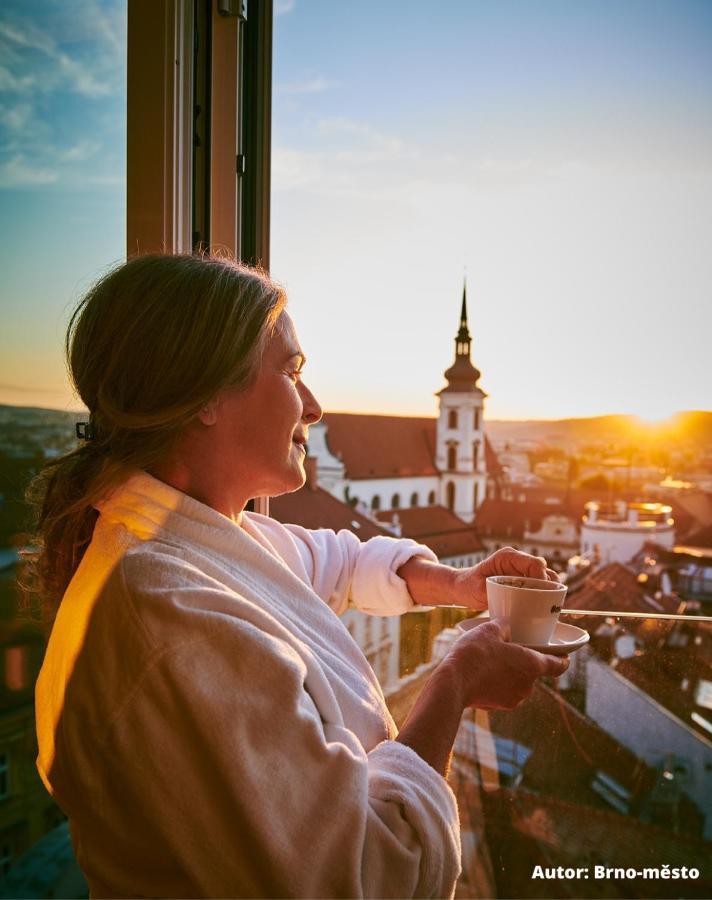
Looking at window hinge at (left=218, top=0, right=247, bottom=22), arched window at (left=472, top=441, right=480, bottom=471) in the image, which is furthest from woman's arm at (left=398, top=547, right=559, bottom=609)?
arched window at (left=472, top=441, right=480, bottom=471)

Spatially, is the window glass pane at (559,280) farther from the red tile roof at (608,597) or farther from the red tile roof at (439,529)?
the red tile roof at (439,529)

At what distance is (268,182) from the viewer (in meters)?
1.42

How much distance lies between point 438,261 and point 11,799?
27.2 ft

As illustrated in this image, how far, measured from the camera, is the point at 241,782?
535mm

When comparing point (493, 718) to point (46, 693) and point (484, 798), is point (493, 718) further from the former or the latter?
point (46, 693)

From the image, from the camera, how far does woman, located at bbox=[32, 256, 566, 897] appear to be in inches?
21.7

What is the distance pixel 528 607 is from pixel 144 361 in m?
0.53

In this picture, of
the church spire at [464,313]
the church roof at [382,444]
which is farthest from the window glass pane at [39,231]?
the church roof at [382,444]

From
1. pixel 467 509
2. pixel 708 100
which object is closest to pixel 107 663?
pixel 708 100

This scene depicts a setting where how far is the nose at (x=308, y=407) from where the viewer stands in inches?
35.9

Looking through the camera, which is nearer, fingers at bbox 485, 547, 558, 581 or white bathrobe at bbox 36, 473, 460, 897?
white bathrobe at bbox 36, 473, 460, 897

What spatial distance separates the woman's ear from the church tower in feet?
83.0

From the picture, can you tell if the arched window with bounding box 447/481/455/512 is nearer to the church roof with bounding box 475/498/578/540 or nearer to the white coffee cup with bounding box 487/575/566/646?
the church roof with bounding box 475/498/578/540

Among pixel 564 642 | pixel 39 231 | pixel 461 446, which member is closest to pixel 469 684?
pixel 564 642
